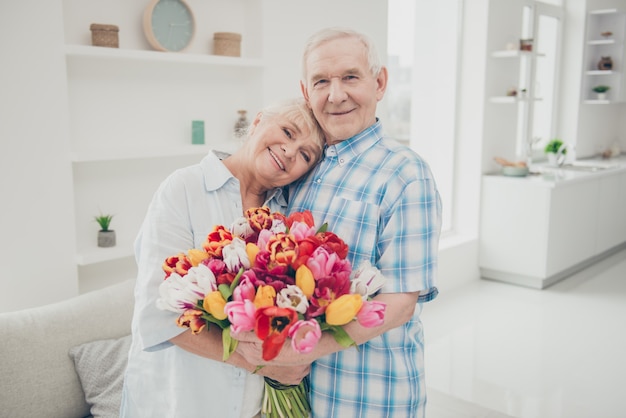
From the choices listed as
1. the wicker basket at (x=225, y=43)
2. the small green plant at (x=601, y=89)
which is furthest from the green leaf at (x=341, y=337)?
the small green plant at (x=601, y=89)

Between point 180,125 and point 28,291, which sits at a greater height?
point 180,125

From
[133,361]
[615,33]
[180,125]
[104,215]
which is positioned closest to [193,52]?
[180,125]

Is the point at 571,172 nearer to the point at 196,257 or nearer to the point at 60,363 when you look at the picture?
the point at 60,363

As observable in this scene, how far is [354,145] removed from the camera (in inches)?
61.1

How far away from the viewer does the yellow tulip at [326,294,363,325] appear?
1106 millimetres

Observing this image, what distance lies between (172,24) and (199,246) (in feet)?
6.57

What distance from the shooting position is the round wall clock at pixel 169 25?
2.97 metres

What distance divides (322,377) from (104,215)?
1.88 meters

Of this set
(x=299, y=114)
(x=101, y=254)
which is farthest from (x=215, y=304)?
(x=101, y=254)

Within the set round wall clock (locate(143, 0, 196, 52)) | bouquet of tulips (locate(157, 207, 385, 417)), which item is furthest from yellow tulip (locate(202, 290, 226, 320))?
round wall clock (locate(143, 0, 196, 52))

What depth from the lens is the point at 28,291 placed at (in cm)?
261

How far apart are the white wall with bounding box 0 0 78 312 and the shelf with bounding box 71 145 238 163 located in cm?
9

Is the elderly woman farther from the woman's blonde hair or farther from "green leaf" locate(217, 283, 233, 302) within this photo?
"green leaf" locate(217, 283, 233, 302)

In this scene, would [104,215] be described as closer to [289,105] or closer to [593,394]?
[289,105]
